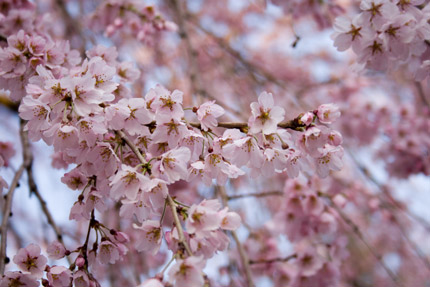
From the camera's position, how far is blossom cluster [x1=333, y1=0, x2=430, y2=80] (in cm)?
135

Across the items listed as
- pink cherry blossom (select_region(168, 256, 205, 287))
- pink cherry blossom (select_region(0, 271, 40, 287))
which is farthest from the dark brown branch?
pink cherry blossom (select_region(0, 271, 40, 287))

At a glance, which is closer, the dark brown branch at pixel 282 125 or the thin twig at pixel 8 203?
the dark brown branch at pixel 282 125

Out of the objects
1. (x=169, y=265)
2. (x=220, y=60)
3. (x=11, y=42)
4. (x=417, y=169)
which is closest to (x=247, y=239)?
(x=417, y=169)

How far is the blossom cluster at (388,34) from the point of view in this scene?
1347 mm

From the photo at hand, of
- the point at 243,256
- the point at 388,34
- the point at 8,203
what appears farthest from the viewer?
the point at 243,256

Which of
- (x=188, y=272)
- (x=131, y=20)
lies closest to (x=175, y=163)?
(x=188, y=272)

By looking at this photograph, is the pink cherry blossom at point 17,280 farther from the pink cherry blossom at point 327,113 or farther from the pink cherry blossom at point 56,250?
the pink cherry blossom at point 327,113

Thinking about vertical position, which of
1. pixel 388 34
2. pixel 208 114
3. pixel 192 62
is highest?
pixel 388 34

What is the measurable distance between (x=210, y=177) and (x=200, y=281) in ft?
1.12

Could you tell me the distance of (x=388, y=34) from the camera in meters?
1.38

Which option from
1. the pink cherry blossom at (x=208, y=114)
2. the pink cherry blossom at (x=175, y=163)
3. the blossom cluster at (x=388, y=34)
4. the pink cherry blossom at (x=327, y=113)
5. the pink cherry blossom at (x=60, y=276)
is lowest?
the pink cherry blossom at (x=60, y=276)

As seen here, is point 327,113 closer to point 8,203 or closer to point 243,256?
point 243,256

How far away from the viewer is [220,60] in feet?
12.3

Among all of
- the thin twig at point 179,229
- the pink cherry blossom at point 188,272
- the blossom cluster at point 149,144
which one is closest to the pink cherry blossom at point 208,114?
the blossom cluster at point 149,144
